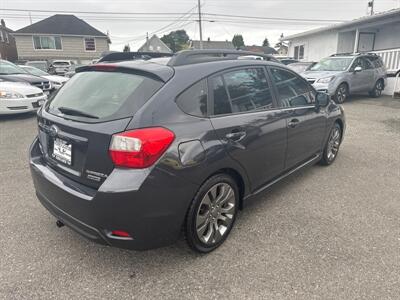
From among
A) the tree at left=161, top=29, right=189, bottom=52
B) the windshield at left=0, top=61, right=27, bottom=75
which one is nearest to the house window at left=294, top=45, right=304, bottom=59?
the windshield at left=0, top=61, right=27, bottom=75

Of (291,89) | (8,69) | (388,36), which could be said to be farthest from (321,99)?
(388,36)

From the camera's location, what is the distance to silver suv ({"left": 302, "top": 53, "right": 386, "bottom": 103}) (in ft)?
31.7

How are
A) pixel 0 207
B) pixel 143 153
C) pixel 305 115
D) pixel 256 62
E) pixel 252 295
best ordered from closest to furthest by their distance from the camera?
pixel 143 153, pixel 252 295, pixel 256 62, pixel 0 207, pixel 305 115

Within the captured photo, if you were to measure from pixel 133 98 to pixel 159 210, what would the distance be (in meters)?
0.82

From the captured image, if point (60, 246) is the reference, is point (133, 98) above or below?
above

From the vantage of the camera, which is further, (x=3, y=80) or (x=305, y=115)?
(x=3, y=80)

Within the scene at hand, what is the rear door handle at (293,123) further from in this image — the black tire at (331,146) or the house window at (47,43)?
the house window at (47,43)

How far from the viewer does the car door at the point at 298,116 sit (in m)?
3.24

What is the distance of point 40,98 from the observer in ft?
26.0

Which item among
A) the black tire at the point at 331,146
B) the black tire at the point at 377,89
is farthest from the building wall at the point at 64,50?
the black tire at the point at 331,146

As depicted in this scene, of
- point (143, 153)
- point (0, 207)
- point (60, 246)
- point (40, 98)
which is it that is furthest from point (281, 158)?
point (40, 98)

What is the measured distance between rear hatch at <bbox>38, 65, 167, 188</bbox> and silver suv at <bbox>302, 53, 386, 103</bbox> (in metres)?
8.18

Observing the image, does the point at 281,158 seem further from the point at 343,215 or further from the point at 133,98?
the point at 133,98

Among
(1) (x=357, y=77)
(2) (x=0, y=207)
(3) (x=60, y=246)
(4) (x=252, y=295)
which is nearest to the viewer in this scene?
(4) (x=252, y=295)
